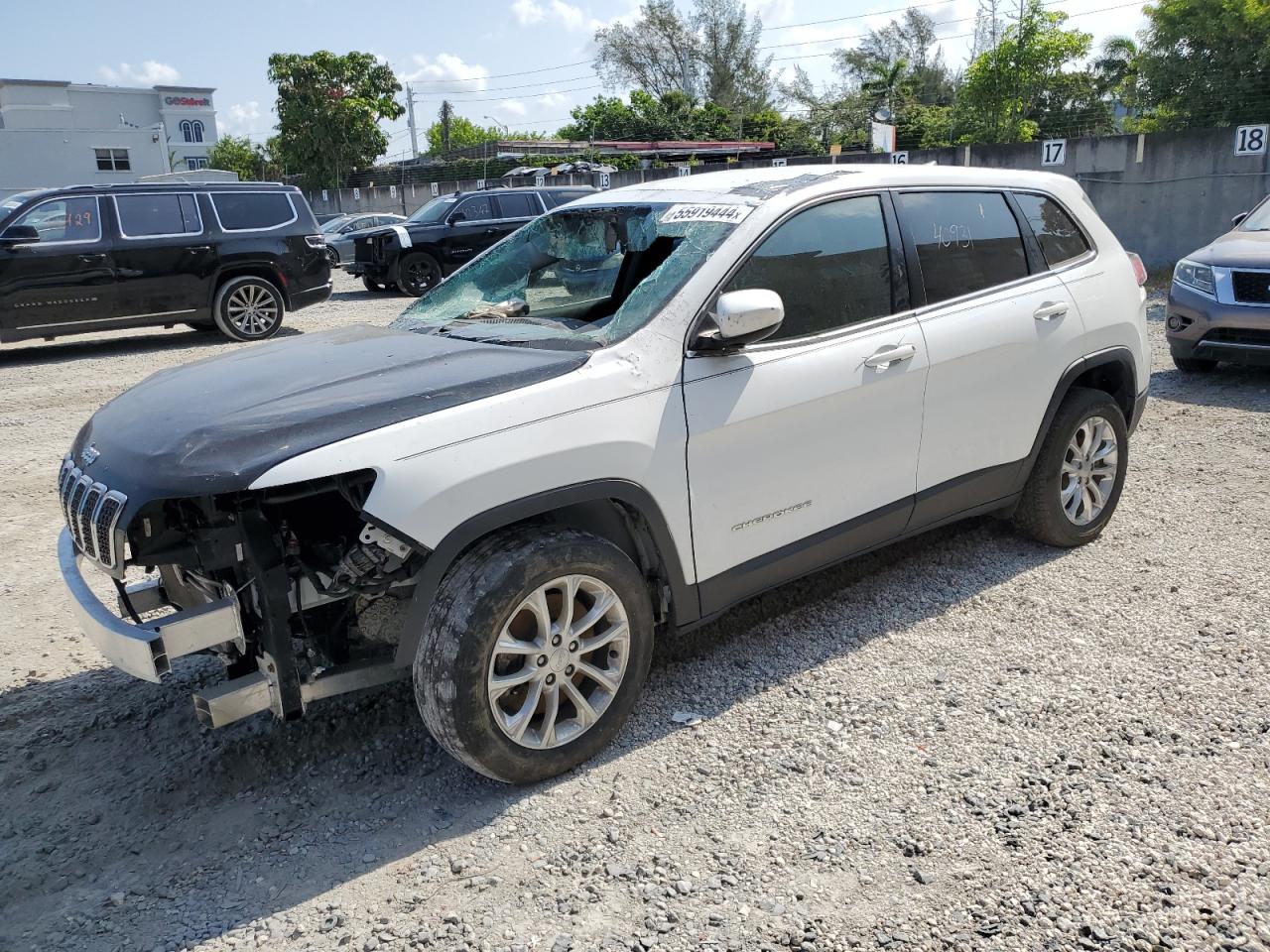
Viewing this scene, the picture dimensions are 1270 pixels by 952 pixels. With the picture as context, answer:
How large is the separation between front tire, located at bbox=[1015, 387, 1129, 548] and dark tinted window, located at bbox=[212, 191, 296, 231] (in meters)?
10.6

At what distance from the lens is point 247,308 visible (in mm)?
12438

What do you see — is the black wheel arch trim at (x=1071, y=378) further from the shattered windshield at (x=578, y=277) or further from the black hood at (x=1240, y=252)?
the black hood at (x=1240, y=252)

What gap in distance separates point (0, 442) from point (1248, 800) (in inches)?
328

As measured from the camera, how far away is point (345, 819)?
10.0ft

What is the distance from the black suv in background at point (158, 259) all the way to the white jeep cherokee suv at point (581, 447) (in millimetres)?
8789

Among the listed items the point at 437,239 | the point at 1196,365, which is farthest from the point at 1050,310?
the point at 437,239

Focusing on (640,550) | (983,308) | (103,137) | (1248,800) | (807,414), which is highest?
(103,137)

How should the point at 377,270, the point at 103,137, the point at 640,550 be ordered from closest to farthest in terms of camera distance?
the point at 640,550 → the point at 377,270 → the point at 103,137

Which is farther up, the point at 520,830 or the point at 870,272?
the point at 870,272

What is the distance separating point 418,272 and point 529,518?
1492 cm

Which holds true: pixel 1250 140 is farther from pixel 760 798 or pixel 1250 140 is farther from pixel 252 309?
pixel 760 798

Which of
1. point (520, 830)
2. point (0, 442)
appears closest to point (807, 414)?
point (520, 830)

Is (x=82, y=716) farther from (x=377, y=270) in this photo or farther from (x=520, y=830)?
(x=377, y=270)

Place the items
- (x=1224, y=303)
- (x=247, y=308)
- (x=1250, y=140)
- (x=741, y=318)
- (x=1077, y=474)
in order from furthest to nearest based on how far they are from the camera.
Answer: (x=1250, y=140) < (x=247, y=308) < (x=1224, y=303) < (x=1077, y=474) < (x=741, y=318)
